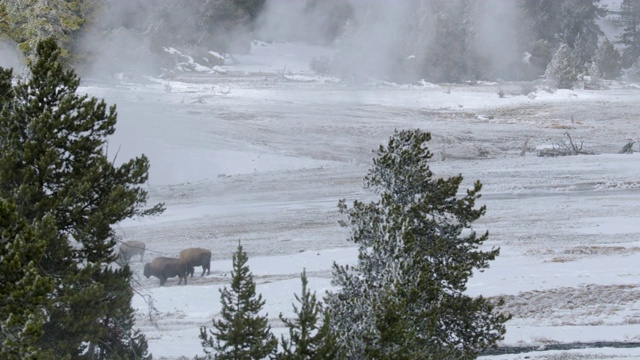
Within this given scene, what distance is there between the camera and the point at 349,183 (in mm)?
34531

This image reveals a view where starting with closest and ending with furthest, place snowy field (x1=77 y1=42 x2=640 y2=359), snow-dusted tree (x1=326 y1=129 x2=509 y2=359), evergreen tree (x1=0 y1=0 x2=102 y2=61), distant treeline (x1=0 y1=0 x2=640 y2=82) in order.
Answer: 1. snow-dusted tree (x1=326 y1=129 x2=509 y2=359)
2. evergreen tree (x1=0 y1=0 x2=102 y2=61)
3. snowy field (x1=77 y1=42 x2=640 y2=359)
4. distant treeline (x1=0 y1=0 x2=640 y2=82)

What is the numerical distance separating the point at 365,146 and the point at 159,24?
114 ft

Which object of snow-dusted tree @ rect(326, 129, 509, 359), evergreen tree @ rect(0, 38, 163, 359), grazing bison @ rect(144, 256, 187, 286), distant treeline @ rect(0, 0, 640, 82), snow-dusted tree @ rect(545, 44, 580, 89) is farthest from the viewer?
distant treeline @ rect(0, 0, 640, 82)

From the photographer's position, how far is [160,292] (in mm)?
19938

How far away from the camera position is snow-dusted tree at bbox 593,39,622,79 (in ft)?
255

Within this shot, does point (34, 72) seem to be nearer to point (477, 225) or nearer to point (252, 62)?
point (477, 225)

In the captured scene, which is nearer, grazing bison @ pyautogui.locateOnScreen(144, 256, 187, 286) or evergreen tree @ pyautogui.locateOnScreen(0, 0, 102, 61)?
evergreen tree @ pyautogui.locateOnScreen(0, 0, 102, 61)

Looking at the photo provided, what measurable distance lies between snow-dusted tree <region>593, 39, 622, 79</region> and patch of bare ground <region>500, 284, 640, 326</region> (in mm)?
63408

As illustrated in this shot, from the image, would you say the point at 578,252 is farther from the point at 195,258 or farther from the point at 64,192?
the point at 64,192

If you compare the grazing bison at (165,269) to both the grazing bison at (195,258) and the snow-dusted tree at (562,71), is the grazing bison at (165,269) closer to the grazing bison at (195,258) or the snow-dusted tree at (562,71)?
the grazing bison at (195,258)

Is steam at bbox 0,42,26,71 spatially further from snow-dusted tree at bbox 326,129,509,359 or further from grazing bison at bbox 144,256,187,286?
snow-dusted tree at bbox 326,129,509,359

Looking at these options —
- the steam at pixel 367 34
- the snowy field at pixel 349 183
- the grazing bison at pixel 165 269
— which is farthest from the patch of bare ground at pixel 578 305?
the steam at pixel 367 34

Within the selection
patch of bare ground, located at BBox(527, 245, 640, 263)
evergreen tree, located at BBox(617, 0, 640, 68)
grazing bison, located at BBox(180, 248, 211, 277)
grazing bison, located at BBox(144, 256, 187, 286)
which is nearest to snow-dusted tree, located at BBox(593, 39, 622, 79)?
evergreen tree, located at BBox(617, 0, 640, 68)

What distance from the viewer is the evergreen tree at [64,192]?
912cm
